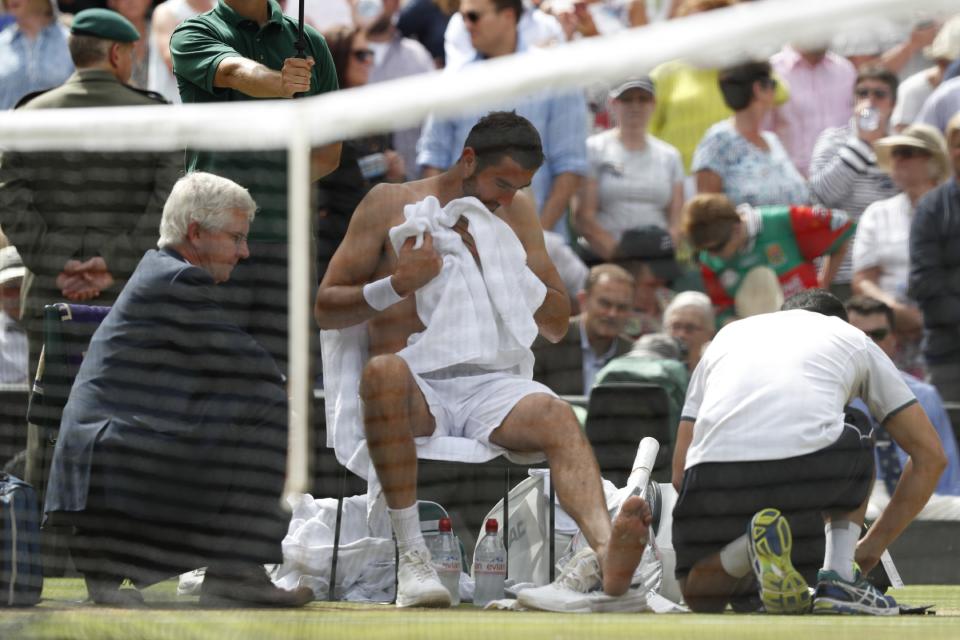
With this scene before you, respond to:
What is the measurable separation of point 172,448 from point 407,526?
700 mm

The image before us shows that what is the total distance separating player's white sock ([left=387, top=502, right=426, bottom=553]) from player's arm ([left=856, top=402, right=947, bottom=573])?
1.27 meters

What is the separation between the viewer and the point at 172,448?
4684 mm

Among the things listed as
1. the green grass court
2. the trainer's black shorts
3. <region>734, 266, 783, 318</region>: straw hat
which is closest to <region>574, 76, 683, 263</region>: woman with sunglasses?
<region>734, 266, 783, 318</region>: straw hat

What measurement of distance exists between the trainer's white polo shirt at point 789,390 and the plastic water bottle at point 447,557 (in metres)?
0.70

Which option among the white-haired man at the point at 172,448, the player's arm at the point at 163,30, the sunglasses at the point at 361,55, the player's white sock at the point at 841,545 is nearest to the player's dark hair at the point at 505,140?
the white-haired man at the point at 172,448

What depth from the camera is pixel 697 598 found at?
15.0ft

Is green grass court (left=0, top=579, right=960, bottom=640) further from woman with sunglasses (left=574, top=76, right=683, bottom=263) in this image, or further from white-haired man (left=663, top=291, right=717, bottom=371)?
woman with sunglasses (left=574, top=76, right=683, bottom=263)

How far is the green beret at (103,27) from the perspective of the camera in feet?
20.6

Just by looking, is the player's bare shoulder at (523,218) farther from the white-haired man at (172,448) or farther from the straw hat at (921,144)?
the straw hat at (921,144)

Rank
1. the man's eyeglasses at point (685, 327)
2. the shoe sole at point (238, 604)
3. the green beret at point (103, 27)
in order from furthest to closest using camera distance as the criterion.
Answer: the green beret at point (103, 27) < the man's eyeglasses at point (685, 327) < the shoe sole at point (238, 604)

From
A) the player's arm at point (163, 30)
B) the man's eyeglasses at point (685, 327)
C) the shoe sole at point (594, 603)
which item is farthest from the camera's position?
the player's arm at point (163, 30)

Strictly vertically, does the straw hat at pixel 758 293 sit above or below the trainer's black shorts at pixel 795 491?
above

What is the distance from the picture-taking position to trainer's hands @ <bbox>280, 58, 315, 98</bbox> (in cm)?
502

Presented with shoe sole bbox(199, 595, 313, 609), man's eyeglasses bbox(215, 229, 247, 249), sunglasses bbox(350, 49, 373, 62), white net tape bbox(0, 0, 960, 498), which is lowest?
shoe sole bbox(199, 595, 313, 609)
